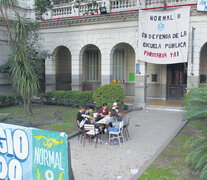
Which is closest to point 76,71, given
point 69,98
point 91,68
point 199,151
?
point 69,98

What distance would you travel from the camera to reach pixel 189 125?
38.1ft

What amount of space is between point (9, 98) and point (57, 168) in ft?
43.8

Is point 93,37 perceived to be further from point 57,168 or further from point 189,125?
point 57,168

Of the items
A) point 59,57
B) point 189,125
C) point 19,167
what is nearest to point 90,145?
point 19,167

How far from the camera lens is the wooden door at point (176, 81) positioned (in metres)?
18.6

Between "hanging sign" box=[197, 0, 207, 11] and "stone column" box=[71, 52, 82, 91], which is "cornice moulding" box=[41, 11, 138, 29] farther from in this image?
"hanging sign" box=[197, 0, 207, 11]

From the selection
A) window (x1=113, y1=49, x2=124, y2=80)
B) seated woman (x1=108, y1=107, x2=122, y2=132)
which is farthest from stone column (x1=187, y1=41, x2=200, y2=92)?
seated woman (x1=108, y1=107, x2=122, y2=132)

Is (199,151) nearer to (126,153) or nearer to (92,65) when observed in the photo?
(126,153)

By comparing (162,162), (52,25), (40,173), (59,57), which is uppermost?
(52,25)

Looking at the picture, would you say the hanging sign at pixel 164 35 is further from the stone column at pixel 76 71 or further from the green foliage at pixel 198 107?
the green foliage at pixel 198 107

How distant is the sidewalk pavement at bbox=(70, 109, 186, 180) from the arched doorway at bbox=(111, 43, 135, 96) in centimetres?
882

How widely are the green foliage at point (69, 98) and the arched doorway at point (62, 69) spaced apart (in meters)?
3.95

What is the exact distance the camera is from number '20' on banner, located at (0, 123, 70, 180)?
415 centimetres

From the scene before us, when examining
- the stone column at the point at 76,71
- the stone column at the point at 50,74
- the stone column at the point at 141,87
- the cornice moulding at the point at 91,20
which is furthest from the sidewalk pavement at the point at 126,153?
the stone column at the point at 50,74
